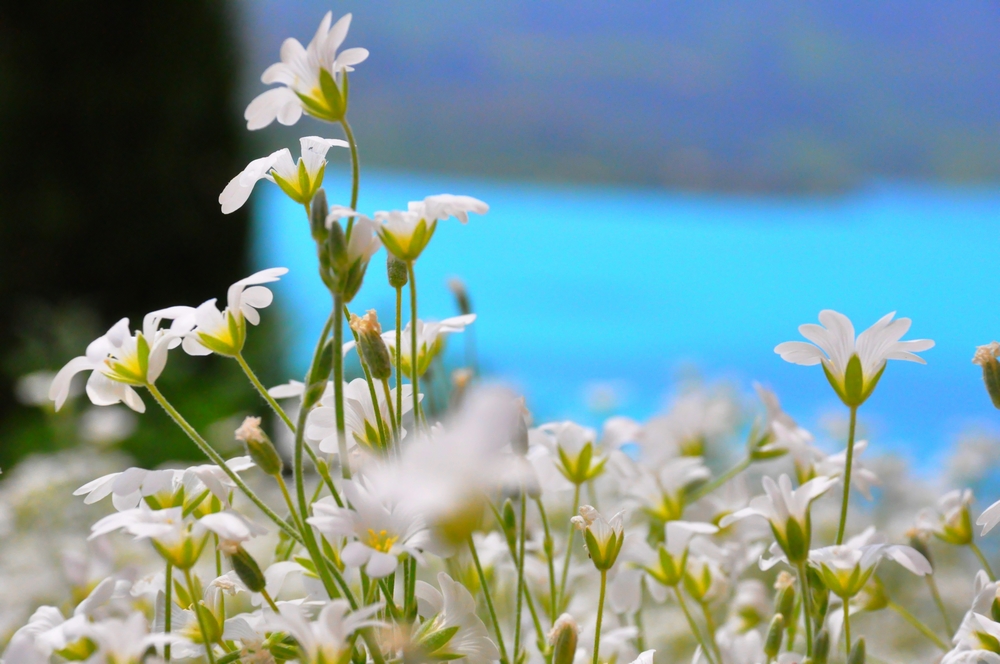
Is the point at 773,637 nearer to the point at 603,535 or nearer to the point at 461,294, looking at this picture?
the point at 603,535

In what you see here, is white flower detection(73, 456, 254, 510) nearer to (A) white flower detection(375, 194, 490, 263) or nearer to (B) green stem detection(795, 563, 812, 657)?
(A) white flower detection(375, 194, 490, 263)

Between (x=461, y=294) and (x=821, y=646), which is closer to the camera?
(x=821, y=646)

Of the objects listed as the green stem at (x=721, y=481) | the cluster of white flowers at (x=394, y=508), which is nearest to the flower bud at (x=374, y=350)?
the cluster of white flowers at (x=394, y=508)

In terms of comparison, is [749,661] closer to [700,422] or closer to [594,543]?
[594,543]

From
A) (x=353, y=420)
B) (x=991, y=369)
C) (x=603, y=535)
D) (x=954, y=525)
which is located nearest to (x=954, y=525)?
(x=954, y=525)

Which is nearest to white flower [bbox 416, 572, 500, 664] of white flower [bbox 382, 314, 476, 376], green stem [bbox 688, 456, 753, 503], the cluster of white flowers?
the cluster of white flowers

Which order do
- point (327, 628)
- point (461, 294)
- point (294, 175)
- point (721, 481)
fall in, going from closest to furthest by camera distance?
point (327, 628) → point (294, 175) → point (721, 481) → point (461, 294)

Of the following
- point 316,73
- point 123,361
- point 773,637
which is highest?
point 316,73
